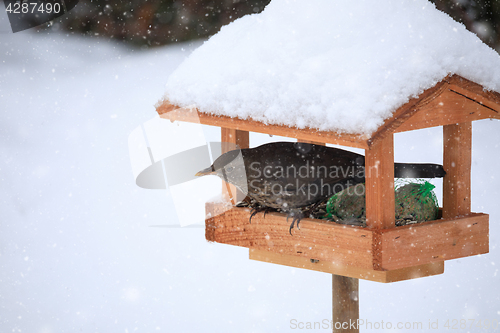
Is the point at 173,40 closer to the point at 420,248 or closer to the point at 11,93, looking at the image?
the point at 11,93

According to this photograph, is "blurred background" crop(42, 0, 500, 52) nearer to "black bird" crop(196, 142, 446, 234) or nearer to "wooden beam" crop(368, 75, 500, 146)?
"black bird" crop(196, 142, 446, 234)

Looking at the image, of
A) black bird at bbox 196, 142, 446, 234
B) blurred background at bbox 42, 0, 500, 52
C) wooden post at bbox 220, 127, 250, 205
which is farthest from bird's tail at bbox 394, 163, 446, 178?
blurred background at bbox 42, 0, 500, 52

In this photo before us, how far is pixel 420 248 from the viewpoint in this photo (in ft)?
6.53

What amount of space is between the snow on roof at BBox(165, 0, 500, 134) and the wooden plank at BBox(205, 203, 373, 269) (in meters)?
0.43

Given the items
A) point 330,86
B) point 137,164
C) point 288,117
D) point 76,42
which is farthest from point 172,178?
point 76,42

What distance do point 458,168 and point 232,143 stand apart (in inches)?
37.5

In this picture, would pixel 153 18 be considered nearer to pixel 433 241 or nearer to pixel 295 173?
pixel 295 173

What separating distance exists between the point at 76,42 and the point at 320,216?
10.3ft

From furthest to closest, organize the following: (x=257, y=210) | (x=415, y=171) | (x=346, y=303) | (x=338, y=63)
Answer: (x=346, y=303), (x=257, y=210), (x=415, y=171), (x=338, y=63)

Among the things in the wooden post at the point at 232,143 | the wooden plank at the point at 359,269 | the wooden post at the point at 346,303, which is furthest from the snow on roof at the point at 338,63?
the wooden post at the point at 346,303

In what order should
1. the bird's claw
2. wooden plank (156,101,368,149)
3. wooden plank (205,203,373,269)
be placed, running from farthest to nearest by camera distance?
the bird's claw → wooden plank (205,203,373,269) → wooden plank (156,101,368,149)

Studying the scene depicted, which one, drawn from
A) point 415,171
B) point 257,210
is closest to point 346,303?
point 257,210

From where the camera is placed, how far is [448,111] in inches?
77.7

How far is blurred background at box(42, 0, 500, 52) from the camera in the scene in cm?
437
